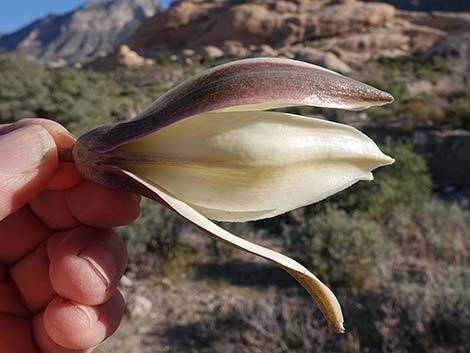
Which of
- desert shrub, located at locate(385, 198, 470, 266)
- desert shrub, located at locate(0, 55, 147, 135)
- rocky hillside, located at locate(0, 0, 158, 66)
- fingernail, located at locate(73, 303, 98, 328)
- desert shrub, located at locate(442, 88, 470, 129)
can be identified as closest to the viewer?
fingernail, located at locate(73, 303, 98, 328)

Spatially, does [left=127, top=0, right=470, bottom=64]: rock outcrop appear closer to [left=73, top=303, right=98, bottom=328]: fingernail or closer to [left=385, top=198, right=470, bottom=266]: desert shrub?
[left=385, top=198, right=470, bottom=266]: desert shrub

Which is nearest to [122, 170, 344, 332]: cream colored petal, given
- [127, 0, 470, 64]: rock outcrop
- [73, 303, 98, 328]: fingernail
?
[73, 303, 98, 328]: fingernail

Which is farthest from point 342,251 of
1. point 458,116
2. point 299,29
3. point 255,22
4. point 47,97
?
point 255,22

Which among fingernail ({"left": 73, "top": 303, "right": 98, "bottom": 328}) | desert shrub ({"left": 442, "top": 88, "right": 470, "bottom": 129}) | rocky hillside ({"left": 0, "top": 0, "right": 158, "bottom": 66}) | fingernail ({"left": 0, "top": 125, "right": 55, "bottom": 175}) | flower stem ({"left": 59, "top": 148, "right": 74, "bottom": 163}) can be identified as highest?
fingernail ({"left": 0, "top": 125, "right": 55, "bottom": 175})

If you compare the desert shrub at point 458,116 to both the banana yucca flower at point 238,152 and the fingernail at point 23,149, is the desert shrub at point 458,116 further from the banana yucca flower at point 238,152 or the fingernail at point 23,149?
the fingernail at point 23,149

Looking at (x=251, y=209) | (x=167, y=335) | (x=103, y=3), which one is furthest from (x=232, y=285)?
(x=103, y=3)

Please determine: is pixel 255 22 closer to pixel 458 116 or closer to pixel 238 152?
pixel 458 116
